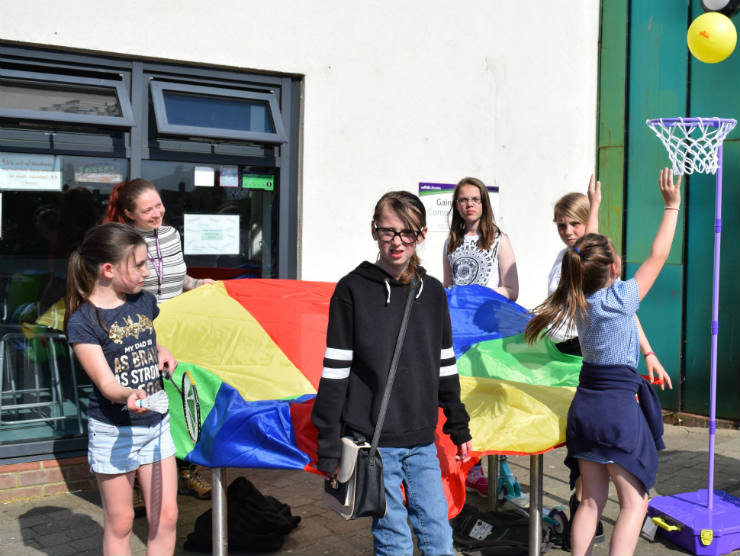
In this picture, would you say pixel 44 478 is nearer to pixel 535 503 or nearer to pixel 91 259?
pixel 91 259

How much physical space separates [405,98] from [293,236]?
5.13ft

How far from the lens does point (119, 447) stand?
3273 millimetres

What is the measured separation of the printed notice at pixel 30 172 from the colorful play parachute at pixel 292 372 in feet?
5.09

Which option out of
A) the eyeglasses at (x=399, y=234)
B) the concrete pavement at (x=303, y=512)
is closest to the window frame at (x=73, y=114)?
the concrete pavement at (x=303, y=512)

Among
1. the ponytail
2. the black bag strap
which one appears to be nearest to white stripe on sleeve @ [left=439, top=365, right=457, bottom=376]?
the black bag strap

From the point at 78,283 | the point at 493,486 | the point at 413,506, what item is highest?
the point at 78,283

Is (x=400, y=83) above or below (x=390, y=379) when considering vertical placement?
above

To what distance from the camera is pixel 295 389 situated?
3.79 metres

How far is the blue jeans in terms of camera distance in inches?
119

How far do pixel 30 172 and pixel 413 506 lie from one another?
3.71 metres

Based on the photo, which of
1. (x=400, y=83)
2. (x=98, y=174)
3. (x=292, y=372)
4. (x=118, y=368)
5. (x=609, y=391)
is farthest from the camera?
(x=400, y=83)

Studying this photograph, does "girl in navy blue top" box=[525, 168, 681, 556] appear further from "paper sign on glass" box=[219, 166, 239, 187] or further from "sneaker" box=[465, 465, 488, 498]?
"paper sign on glass" box=[219, 166, 239, 187]

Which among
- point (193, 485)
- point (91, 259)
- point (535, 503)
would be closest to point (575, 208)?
point (535, 503)

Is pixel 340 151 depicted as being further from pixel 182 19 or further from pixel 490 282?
pixel 490 282
